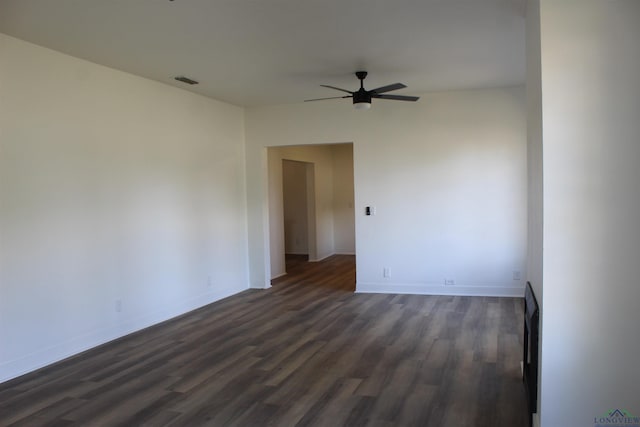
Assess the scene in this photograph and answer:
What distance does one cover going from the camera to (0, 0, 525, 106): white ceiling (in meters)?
3.23

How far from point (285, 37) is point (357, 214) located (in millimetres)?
3298

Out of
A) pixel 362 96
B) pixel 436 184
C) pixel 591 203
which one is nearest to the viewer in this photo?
pixel 591 203

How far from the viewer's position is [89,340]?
4.42 metres

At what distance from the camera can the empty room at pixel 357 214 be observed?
2270 millimetres

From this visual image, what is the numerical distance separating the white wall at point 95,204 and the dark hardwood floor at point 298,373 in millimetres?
322

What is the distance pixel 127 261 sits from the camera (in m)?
4.86

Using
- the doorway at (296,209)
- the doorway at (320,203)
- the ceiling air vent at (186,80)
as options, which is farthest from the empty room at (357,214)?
the doorway at (296,209)

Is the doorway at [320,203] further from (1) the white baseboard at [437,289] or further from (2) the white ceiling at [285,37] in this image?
(2) the white ceiling at [285,37]

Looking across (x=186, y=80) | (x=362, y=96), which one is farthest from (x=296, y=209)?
(x=362, y=96)

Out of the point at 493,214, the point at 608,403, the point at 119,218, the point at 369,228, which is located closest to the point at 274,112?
Answer: the point at 369,228

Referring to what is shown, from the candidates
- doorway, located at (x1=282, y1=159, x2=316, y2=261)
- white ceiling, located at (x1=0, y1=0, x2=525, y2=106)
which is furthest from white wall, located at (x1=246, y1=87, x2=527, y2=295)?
doorway, located at (x1=282, y1=159, x2=316, y2=261)

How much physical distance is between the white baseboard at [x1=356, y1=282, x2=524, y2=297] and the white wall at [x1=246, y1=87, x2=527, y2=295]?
14 millimetres

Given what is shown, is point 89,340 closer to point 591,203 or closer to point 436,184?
point 591,203

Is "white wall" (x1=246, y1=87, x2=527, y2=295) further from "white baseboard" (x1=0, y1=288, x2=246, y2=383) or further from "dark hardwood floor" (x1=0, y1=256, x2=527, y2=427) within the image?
"white baseboard" (x1=0, y1=288, x2=246, y2=383)
